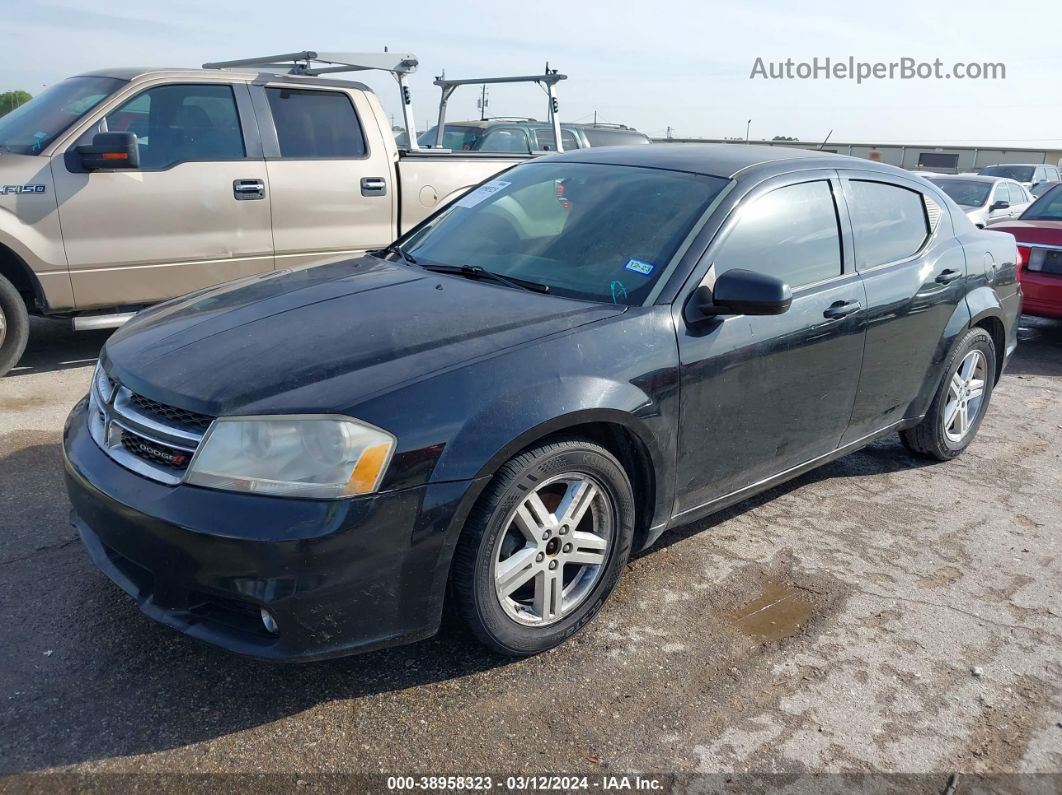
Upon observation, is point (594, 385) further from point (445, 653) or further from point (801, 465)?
point (801, 465)

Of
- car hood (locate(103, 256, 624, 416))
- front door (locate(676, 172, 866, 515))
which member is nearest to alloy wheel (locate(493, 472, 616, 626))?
Result: front door (locate(676, 172, 866, 515))

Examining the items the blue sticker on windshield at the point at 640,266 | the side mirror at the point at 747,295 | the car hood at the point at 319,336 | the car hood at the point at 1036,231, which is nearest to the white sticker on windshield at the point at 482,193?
the car hood at the point at 319,336

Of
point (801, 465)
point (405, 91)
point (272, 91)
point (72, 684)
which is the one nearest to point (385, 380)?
point (72, 684)

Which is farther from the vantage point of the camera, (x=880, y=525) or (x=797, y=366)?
(x=880, y=525)

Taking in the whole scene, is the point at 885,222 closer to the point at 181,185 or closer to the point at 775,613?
the point at 775,613

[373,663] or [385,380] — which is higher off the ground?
[385,380]

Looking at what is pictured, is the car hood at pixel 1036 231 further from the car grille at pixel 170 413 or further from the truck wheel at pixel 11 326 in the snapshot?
the truck wheel at pixel 11 326

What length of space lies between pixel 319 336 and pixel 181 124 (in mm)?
3996

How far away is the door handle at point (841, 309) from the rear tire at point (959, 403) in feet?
3.67

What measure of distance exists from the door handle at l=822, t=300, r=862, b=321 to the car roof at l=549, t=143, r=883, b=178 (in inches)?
24.5

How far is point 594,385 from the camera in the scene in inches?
114

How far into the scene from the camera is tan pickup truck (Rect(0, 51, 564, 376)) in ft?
18.3

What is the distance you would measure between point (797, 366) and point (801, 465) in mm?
536

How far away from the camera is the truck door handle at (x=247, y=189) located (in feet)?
20.3
